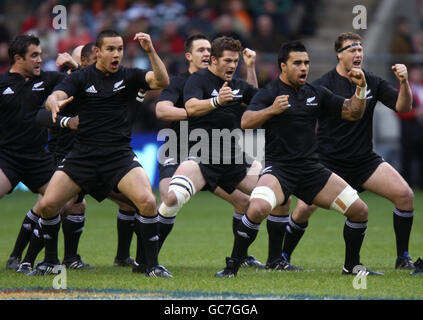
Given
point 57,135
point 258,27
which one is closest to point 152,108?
point 258,27

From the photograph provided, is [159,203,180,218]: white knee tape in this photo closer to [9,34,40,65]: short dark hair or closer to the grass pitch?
the grass pitch

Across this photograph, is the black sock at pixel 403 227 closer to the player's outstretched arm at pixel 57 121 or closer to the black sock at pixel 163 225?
the black sock at pixel 163 225

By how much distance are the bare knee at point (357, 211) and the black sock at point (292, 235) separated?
1.26 metres

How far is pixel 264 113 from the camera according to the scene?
9.16 metres

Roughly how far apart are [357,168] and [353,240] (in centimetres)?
103

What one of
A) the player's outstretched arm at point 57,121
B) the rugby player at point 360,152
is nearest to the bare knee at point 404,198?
the rugby player at point 360,152

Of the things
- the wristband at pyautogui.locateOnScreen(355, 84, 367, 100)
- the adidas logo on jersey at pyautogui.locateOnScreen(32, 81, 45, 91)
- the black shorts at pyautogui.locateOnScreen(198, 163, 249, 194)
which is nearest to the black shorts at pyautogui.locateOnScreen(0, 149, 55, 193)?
the adidas logo on jersey at pyautogui.locateOnScreen(32, 81, 45, 91)

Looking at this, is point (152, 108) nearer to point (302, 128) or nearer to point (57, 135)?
point (57, 135)

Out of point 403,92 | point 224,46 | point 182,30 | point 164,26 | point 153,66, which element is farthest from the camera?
point 164,26

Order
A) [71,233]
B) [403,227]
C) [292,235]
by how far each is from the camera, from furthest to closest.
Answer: [71,233] → [292,235] → [403,227]

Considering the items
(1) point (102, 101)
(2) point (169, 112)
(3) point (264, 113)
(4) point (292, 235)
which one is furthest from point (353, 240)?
(1) point (102, 101)

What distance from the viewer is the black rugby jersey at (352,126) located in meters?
10.3

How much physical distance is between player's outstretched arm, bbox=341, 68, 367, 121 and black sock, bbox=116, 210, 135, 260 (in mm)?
2942

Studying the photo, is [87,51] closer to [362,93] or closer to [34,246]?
[34,246]
